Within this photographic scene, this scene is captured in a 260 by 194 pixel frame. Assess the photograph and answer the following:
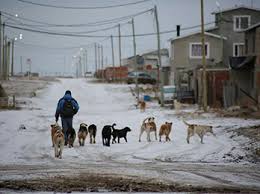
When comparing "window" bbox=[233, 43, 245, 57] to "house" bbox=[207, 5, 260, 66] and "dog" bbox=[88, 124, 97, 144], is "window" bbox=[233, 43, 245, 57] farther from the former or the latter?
"dog" bbox=[88, 124, 97, 144]

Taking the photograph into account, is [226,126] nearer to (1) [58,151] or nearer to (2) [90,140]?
(2) [90,140]

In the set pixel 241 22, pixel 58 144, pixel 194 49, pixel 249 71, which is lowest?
pixel 58 144

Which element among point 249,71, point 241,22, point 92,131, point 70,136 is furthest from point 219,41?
point 70,136

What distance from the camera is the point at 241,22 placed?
5931 centimetres

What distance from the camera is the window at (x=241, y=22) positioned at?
194ft

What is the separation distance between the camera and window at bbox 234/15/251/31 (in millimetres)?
59000

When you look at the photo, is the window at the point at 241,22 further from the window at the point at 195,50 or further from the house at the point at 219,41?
the window at the point at 195,50

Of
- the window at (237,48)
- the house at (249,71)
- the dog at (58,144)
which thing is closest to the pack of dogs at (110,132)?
the dog at (58,144)

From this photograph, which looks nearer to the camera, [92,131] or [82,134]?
[82,134]

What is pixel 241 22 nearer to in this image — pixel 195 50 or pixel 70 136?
pixel 195 50

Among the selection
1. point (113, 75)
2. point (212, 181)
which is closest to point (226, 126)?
point (212, 181)

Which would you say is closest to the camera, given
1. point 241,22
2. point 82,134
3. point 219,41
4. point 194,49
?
point 82,134

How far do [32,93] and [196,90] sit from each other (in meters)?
19.4

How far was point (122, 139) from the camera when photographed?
22391 millimetres
